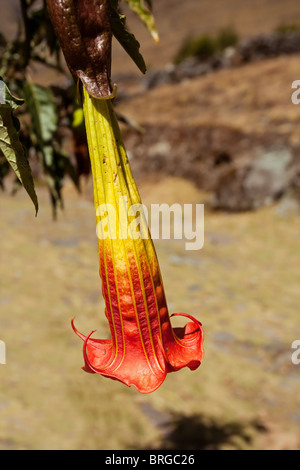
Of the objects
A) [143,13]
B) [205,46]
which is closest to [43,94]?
[143,13]

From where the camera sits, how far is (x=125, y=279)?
25.4 inches

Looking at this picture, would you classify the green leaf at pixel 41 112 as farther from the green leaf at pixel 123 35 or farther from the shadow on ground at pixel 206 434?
the shadow on ground at pixel 206 434

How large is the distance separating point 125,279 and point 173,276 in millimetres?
4884

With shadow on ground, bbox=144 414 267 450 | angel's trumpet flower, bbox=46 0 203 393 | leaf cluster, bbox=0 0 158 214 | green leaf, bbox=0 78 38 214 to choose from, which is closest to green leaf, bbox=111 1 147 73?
angel's trumpet flower, bbox=46 0 203 393

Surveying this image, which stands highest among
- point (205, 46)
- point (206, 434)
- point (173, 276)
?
point (205, 46)

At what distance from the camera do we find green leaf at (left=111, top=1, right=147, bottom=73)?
0.63 meters

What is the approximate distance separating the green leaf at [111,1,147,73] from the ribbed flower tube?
0.10 meters

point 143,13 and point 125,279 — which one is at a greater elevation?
point 143,13

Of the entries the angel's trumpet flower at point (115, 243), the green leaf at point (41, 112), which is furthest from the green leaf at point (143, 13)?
the angel's trumpet flower at point (115, 243)

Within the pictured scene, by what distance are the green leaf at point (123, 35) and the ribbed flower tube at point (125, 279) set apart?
99 millimetres

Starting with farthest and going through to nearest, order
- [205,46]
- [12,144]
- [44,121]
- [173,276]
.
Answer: [205,46] → [173,276] → [44,121] → [12,144]

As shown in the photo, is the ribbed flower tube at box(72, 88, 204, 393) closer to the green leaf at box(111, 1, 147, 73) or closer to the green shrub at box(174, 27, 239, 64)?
the green leaf at box(111, 1, 147, 73)

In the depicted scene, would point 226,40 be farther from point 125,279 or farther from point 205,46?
point 125,279

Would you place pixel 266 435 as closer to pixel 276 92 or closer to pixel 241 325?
pixel 241 325
